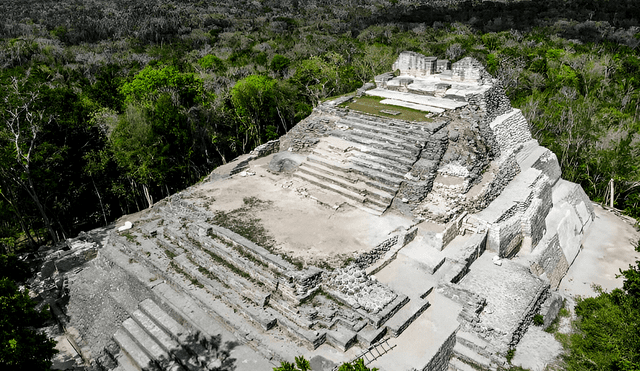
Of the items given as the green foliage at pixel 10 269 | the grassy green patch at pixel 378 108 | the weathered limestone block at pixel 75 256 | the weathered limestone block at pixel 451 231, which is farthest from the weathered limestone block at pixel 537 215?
the green foliage at pixel 10 269

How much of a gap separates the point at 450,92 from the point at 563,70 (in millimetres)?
18316

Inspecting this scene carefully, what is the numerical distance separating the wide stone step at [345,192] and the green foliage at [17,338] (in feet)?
31.9

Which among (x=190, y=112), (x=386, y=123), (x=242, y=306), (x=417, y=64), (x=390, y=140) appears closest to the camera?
(x=242, y=306)

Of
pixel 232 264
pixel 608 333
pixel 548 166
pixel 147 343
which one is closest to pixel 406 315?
pixel 608 333

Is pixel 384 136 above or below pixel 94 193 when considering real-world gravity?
above

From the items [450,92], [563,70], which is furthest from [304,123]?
[563,70]

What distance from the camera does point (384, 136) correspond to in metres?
17.0

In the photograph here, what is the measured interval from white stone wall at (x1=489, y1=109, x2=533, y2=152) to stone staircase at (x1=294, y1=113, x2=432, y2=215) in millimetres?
3684

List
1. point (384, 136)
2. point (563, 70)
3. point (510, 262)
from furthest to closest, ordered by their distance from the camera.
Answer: point (563, 70) < point (384, 136) < point (510, 262)

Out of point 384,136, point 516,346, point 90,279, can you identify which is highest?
point 384,136

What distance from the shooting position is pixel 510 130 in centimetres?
1872

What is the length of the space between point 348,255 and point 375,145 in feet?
20.1

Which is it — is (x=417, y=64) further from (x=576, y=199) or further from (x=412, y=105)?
(x=576, y=199)

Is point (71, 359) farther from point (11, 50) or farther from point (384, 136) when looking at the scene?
point (11, 50)
